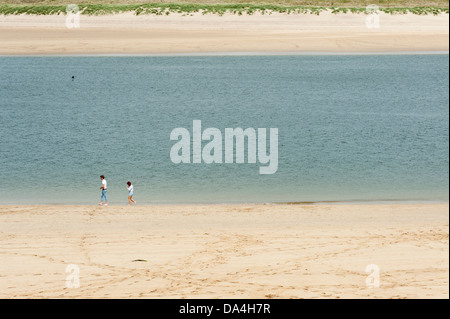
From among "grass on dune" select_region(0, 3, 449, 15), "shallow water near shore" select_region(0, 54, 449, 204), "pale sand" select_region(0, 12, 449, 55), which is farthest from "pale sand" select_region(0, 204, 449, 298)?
"grass on dune" select_region(0, 3, 449, 15)

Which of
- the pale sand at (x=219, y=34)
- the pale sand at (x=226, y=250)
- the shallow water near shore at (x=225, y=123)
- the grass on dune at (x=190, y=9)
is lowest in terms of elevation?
the pale sand at (x=226, y=250)

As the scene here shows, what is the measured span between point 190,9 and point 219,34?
605 cm

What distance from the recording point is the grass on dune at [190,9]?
62.6 m

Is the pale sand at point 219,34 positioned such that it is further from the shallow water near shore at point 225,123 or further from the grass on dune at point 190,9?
the shallow water near shore at point 225,123

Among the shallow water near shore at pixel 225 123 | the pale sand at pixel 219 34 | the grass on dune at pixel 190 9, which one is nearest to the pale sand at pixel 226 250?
the shallow water near shore at pixel 225 123

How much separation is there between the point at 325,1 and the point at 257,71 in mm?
16109

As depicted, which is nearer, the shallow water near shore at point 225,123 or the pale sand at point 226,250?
the pale sand at point 226,250

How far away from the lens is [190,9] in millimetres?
64125

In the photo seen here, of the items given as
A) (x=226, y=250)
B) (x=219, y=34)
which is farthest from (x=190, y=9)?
(x=226, y=250)

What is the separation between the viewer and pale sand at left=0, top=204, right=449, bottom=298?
15242mm

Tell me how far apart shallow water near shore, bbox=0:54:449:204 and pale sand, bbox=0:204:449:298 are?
68.0 inches

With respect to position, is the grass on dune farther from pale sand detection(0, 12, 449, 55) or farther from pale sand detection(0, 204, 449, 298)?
pale sand detection(0, 204, 449, 298)

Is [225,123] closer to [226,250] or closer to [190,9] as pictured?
[226,250]

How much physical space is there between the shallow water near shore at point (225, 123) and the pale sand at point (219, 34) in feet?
4.99
